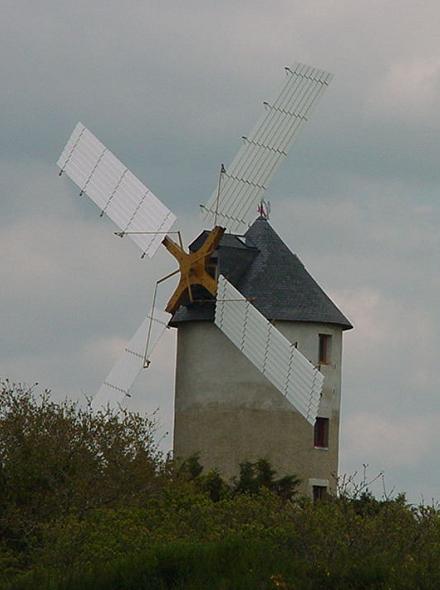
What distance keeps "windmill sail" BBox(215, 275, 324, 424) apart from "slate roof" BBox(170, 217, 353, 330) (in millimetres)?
792

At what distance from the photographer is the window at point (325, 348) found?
5962 cm

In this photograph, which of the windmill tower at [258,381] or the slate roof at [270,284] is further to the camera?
the slate roof at [270,284]

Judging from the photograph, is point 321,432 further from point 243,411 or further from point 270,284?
point 270,284

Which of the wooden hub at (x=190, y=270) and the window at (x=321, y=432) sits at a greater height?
the wooden hub at (x=190, y=270)

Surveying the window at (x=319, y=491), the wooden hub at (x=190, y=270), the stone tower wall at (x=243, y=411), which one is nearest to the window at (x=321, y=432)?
the stone tower wall at (x=243, y=411)

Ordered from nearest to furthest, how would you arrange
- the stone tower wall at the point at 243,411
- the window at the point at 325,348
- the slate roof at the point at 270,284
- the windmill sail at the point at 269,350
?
the windmill sail at the point at 269,350
the stone tower wall at the point at 243,411
the slate roof at the point at 270,284
the window at the point at 325,348

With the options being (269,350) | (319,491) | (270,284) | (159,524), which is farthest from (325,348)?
Result: (159,524)

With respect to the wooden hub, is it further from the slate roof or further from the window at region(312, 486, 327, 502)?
the window at region(312, 486, 327, 502)

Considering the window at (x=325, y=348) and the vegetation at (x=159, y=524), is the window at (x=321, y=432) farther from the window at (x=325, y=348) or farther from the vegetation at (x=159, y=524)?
the vegetation at (x=159, y=524)

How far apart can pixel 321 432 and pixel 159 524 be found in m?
17.7

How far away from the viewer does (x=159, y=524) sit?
42188 millimetres

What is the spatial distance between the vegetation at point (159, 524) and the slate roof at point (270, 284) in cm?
626

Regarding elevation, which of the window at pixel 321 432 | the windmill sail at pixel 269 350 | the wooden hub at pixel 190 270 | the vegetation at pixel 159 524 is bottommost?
the vegetation at pixel 159 524

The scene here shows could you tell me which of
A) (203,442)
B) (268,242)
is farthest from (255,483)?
(268,242)
